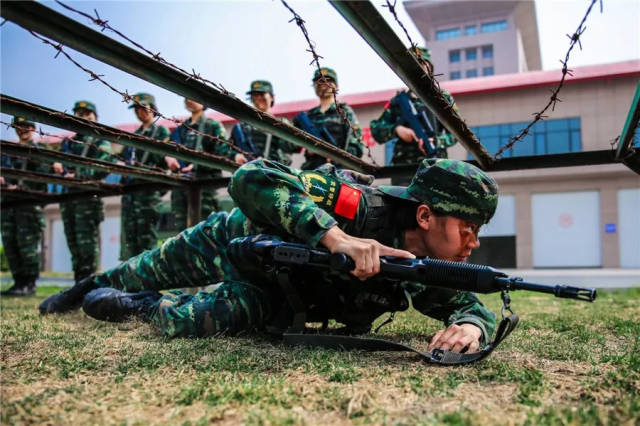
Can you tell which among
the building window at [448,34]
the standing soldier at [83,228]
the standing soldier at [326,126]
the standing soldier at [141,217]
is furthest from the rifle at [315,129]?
the building window at [448,34]

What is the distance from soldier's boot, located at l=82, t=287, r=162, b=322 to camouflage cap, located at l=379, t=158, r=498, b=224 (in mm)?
1592

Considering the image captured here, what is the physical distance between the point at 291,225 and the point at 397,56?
788 mm

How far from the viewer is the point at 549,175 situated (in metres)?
17.8

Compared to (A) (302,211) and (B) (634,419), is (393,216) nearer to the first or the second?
(A) (302,211)

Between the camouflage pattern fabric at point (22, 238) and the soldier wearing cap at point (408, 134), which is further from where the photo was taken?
the camouflage pattern fabric at point (22, 238)

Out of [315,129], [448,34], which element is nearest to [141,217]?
[315,129]

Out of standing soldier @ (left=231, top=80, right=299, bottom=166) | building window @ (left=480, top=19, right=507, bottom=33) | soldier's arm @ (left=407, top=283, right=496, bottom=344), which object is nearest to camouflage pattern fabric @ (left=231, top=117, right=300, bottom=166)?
standing soldier @ (left=231, top=80, right=299, bottom=166)

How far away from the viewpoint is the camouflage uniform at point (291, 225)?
211cm

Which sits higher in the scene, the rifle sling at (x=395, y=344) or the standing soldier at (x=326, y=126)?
the standing soldier at (x=326, y=126)

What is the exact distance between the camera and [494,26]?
40.0 metres

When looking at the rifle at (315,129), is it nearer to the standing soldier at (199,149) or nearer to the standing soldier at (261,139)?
the standing soldier at (261,139)

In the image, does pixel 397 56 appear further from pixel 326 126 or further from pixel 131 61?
pixel 326 126

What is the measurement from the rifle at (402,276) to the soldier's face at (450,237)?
35 cm

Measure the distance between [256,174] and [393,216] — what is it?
675 millimetres
